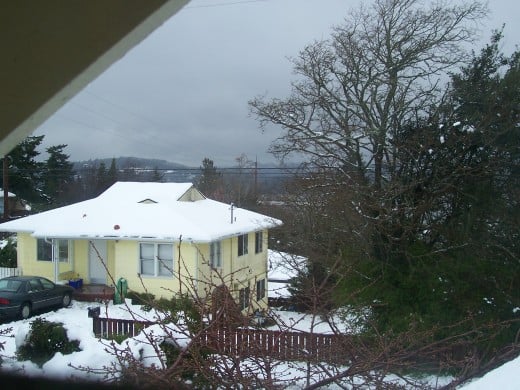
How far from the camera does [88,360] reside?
595 centimetres

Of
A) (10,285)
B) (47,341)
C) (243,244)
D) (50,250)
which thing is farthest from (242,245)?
(47,341)

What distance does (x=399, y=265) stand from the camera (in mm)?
10859

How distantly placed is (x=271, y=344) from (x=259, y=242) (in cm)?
1503

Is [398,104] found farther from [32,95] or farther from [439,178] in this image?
[32,95]

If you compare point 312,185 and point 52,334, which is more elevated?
point 312,185

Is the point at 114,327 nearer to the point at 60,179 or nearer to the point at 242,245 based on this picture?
the point at 242,245

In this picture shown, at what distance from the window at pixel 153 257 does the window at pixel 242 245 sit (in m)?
2.75

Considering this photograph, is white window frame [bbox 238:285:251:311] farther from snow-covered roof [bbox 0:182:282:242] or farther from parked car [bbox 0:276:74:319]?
parked car [bbox 0:276:74:319]

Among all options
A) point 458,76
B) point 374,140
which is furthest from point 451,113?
point 374,140

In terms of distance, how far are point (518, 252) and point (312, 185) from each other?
467 cm

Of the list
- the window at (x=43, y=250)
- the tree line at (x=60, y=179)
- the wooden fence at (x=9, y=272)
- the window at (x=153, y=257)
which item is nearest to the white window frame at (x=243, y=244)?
the window at (x=153, y=257)

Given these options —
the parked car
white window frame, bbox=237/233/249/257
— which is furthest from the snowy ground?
white window frame, bbox=237/233/249/257

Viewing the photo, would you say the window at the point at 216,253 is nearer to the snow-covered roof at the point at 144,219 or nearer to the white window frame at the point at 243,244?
the snow-covered roof at the point at 144,219

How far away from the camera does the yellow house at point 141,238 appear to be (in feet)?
51.5
